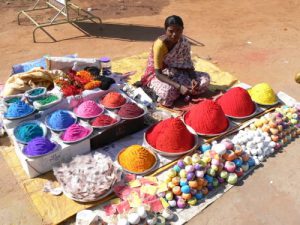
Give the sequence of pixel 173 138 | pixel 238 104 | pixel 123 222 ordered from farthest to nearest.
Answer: pixel 238 104
pixel 173 138
pixel 123 222

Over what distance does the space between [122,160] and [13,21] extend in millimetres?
4980

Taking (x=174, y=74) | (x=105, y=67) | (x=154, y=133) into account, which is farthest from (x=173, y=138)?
(x=105, y=67)

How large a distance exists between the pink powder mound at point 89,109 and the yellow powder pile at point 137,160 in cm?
58

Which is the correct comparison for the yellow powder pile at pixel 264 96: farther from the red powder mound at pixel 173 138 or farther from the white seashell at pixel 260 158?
the red powder mound at pixel 173 138

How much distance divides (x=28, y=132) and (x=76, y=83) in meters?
0.85

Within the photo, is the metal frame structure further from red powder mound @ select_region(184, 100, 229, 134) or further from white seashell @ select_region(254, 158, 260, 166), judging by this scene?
white seashell @ select_region(254, 158, 260, 166)

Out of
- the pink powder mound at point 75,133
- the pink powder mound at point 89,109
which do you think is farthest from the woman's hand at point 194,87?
the pink powder mound at point 75,133

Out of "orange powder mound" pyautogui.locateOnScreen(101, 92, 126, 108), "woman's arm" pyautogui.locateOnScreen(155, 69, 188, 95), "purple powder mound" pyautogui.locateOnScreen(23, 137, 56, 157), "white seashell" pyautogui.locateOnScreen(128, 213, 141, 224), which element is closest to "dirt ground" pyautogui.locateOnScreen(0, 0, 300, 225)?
"purple powder mound" pyautogui.locateOnScreen(23, 137, 56, 157)

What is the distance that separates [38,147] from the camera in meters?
3.03

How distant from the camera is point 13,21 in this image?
6891 millimetres

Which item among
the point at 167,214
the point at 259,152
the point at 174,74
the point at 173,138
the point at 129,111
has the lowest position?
the point at 167,214

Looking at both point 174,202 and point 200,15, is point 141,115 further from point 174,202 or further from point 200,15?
point 200,15

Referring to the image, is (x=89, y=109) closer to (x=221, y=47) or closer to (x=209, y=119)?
(x=209, y=119)

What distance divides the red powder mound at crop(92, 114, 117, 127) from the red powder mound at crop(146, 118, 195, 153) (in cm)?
50
